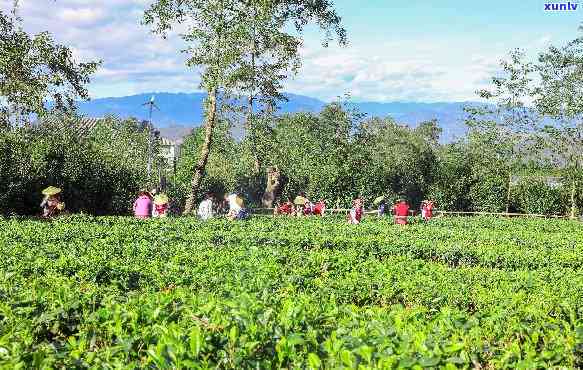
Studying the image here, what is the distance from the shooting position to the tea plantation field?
150 inches

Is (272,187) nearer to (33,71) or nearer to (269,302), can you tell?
(33,71)

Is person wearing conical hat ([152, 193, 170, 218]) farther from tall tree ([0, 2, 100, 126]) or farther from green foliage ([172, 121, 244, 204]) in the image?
green foliage ([172, 121, 244, 204])

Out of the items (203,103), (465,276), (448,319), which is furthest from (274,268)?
(203,103)

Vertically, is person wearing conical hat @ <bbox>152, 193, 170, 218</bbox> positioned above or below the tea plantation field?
above

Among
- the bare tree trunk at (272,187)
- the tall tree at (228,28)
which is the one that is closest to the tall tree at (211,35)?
the tall tree at (228,28)

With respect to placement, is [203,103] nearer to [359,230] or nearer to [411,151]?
[359,230]

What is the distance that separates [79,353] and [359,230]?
14.6 m

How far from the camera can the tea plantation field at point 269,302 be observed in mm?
3812

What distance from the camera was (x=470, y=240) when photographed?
18.1 meters

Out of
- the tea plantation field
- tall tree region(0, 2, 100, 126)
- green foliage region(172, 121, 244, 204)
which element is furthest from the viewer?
green foliage region(172, 121, 244, 204)

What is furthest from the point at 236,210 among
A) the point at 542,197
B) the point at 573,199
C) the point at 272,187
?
the point at 542,197

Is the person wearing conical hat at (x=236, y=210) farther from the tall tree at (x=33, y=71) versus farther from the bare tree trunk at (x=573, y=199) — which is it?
the bare tree trunk at (x=573, y=199)

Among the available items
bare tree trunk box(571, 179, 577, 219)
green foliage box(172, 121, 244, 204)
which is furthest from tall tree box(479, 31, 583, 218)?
green foliage box(172, 121, 244, 204)

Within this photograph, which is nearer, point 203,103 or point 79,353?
point 79,353
